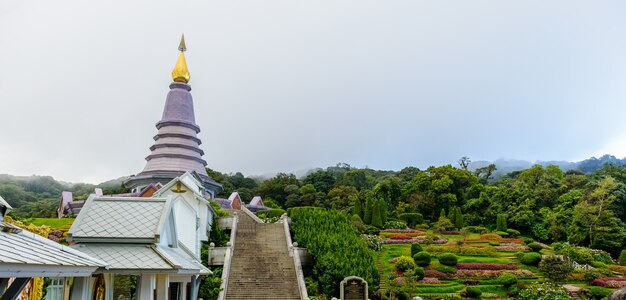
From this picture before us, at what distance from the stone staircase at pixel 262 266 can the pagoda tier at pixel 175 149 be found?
15201 millimetres

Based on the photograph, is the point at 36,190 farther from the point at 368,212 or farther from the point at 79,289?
the point at 79,289

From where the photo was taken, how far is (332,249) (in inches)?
1112

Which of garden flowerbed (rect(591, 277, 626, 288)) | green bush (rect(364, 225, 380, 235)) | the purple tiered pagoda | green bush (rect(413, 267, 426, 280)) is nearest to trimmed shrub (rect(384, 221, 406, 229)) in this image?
green bush (rect(364, 225, 380, 235))

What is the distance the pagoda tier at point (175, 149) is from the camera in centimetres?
4778

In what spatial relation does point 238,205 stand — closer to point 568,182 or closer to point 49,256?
point 568,182

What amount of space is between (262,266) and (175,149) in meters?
23.7

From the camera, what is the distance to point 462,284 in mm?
30297

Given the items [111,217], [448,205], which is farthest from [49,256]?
[448,205]

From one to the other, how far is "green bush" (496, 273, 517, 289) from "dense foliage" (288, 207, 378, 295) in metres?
7.47

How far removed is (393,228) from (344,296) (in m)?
25.5

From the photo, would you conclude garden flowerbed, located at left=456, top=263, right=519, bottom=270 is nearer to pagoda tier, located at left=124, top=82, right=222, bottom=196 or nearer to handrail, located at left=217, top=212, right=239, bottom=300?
handrail, located at left=217, top=212, right=239, bottom=300

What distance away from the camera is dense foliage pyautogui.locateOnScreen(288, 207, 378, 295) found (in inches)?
1024

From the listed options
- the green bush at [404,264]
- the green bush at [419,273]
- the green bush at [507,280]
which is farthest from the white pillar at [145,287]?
the green bush at [507,280]

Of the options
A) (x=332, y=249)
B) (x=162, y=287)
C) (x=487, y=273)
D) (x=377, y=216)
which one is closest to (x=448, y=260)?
(x=487, y=273)
